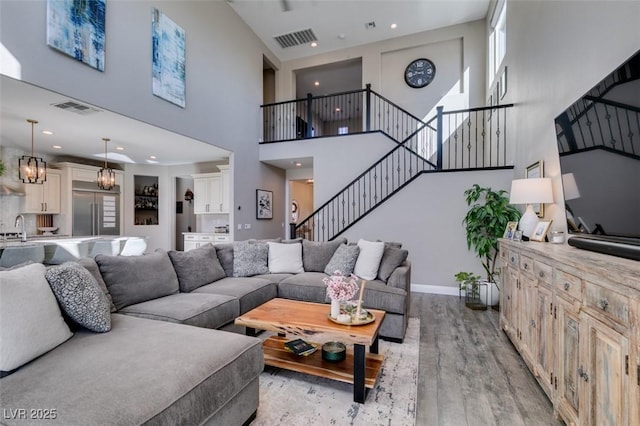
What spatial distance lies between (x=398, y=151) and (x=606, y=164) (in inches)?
173

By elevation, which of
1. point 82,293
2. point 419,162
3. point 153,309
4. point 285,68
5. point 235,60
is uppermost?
point 285,68

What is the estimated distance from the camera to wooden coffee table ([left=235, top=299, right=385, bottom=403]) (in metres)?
1.97

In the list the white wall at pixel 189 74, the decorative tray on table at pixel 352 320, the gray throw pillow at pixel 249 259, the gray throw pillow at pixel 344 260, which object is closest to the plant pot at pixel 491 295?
the gray throw pillow at pixel 344 260

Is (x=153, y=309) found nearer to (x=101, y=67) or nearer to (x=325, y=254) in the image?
(x=325, y=254)

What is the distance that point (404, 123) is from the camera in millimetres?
7141

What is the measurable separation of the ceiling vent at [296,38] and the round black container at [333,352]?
6.60 m

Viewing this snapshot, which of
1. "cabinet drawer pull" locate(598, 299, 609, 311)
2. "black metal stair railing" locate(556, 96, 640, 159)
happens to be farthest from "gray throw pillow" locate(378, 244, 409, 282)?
"cabinet drawer pull" locate(598, 299, 609, 311)

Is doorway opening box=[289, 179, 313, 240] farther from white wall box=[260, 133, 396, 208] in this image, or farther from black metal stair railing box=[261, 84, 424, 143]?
white wall box=[260, 133, 396, 208]

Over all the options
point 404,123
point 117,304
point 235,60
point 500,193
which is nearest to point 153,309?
point 117,304

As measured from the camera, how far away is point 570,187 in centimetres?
223

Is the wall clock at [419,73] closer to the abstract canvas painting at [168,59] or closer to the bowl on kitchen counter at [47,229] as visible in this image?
the abstract canvas painting at [168,59]

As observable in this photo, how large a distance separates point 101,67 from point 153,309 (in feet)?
9.24

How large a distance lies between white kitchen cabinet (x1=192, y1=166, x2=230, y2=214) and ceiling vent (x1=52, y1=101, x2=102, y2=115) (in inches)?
127

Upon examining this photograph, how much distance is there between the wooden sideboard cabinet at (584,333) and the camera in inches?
46.7
